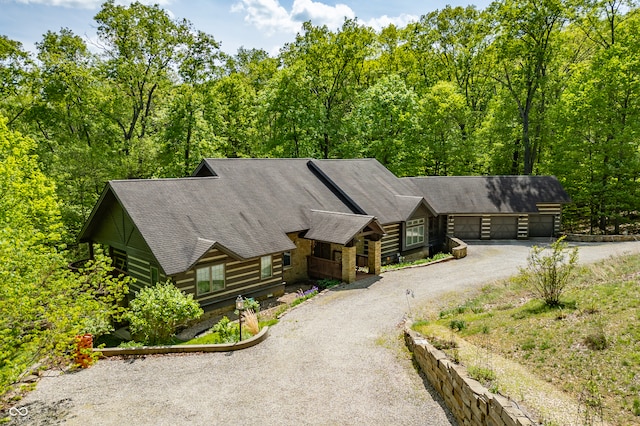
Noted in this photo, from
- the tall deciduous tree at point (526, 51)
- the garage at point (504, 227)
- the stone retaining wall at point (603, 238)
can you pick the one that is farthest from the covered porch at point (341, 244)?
the tall deciduous tree at point (526, 51)

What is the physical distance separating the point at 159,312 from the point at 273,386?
5585 millimetres

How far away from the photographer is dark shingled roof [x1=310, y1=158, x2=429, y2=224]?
27.2 metres

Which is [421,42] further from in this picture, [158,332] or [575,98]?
[158,332]

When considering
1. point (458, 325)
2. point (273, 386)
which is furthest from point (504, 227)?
point (273, 386)

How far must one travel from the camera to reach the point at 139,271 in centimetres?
1894

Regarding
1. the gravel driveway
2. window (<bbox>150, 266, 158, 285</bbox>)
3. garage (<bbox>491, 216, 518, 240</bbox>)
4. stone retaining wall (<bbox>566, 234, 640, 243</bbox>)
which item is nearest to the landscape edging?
the gravel driveway

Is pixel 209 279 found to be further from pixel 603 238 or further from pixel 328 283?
pixel 603 238

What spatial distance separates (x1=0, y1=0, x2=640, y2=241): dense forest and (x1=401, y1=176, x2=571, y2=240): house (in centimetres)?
342

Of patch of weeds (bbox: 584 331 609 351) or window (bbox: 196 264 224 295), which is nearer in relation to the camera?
patch of weeds (bbox: 584 331 609 351)

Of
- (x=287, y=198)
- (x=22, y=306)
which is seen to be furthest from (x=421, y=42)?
(x=22, y=306)

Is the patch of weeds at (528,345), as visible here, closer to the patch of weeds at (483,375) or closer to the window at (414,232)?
the patch of weeds at (483,375)

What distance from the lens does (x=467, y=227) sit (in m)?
34.2

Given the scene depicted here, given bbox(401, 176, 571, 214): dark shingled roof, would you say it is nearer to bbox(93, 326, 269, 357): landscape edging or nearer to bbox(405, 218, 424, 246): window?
bbox(405, 218, 424, 246): window

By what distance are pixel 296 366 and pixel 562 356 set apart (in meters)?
7.22
